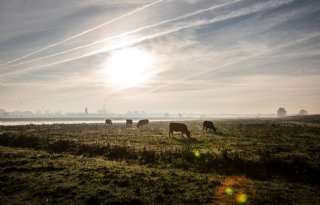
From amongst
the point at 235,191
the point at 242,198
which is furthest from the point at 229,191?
the point at 242,198

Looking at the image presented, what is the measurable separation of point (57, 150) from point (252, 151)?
2100 cm

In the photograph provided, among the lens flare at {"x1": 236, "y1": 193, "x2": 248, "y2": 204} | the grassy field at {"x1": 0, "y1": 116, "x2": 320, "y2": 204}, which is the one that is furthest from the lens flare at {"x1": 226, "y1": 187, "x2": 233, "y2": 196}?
the lens flare at {"x1": 236, "y1": 193, "x2": 248, "y2": 204}

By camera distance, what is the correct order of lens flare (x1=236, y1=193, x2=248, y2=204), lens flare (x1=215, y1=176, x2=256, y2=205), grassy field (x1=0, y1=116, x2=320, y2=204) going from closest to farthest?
lens flare (x1=236, y1=193, x2=248, y2=204) < lens flare (x1=215, y1=176, x2=256, y2=205) < grassy field (x1=0, y1=116, x2=320, y2=204)

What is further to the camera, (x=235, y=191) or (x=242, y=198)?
(x=235, y=191)

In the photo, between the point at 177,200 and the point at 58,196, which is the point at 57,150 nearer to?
the point at 58,196

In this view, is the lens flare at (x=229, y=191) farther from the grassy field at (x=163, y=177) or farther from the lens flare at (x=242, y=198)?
the lens flare at (x=242, y=198)

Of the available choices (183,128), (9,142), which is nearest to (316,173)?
(183,128)

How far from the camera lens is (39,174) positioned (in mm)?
22141

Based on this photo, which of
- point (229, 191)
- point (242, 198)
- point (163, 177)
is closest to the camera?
point (242, 198)

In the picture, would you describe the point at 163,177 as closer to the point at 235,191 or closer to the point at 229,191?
the point at 229,191

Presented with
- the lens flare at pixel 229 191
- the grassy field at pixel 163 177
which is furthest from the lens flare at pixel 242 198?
the lens flare at pixel 229 191

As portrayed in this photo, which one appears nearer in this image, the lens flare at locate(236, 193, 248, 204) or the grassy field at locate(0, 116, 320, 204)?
the lens flare at locate(236, 193, 248, 204)

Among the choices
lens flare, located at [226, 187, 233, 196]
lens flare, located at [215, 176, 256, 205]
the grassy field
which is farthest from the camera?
lens flare, located at [226, 187, 233, 196]

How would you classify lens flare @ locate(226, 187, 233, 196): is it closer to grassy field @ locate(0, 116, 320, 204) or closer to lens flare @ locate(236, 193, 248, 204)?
grassy field @ locate(0, 116, 320, 204)
